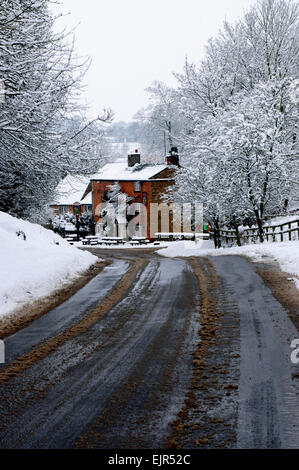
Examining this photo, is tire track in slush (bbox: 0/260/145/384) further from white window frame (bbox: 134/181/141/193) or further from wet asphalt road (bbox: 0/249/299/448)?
white window frame (bbox: 134/181/141/193)

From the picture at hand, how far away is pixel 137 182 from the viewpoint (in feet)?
172

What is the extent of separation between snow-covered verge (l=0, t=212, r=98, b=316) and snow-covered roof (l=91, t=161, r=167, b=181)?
37406 mm

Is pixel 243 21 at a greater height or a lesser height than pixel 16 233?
greater

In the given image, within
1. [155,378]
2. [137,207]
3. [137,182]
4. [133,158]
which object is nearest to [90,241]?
[137,207]

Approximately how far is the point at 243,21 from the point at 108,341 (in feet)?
101

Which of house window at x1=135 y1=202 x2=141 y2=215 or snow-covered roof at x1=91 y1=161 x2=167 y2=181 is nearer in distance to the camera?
snow-covered roof at x1=91 y1=161 x2=167 y2=181

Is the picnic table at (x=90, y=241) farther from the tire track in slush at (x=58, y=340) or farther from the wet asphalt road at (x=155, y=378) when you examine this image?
the wet asphalt road at (x=155, y=378)

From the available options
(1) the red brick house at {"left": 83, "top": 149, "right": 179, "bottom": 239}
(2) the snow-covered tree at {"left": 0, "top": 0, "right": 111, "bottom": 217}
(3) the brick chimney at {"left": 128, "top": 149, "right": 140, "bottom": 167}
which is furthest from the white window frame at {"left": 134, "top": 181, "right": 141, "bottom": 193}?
(2) the snow-covered tree at {"left": 0, "top": 0, "right": 111, "bottom": 217}

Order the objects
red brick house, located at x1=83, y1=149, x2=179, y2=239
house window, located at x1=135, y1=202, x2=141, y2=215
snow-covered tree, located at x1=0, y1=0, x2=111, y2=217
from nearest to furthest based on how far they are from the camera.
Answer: snow-covered tree, located at x1=0, y1=0, x2=111, y2=217 < red brick house, located at x1=83, y1=149, x2=179, y2=239 < house window, located at x1=135, y1=202, x2=141, y2=215

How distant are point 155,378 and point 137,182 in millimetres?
48329

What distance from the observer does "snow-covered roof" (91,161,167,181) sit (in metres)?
52.2

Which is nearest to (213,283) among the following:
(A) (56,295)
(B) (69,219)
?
(A) (56,295)

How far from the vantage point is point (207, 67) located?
2986 cm

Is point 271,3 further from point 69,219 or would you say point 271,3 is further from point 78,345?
point 69,219
